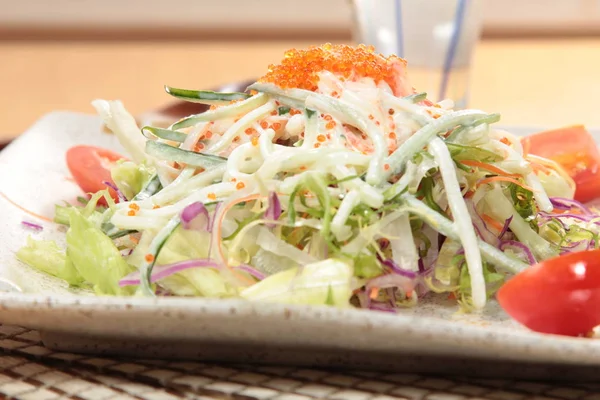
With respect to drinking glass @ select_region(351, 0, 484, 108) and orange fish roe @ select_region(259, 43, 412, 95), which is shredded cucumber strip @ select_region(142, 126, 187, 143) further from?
drinking glass @ select_region(351, 0, 484, 108)

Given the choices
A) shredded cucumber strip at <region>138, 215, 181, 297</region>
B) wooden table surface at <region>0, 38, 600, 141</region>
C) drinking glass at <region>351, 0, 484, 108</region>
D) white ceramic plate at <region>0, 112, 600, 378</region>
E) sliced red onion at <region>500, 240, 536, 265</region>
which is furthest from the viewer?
wooden table surface at <region>0, 38, 600, 141</region>

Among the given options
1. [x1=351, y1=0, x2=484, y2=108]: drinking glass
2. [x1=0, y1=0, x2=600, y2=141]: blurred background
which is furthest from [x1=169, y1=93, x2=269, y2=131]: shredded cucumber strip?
[x1=0, y1=0, x2=600, y2=141]: blurred background

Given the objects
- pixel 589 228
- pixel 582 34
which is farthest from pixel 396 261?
pixel 582 34

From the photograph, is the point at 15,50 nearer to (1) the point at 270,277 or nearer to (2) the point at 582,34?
(2) the point at 582,34

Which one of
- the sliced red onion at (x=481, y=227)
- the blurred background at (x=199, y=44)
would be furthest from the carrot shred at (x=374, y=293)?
the blurred background at (x=199, y=44)

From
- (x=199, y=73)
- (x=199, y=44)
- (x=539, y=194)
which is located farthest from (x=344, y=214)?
(x=199, y=44)

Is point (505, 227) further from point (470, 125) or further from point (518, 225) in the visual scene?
point (470, 125)
